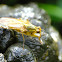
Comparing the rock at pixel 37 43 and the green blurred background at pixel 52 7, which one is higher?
the green blurred background at pixel 52 7

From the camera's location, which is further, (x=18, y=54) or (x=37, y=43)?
(x=37, y=43)

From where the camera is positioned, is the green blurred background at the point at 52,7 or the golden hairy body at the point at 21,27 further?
the green blurred background at the point at 52,7

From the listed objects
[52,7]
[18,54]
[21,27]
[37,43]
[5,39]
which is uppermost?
[52,7]

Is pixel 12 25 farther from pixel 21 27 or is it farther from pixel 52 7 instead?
pixel 52 7

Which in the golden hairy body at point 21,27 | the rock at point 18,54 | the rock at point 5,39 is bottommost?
the rock at point 18,54

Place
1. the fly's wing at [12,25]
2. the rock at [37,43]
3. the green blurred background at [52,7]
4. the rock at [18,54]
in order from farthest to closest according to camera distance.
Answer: the green blurred background at [52,7]
the rock at [37,43]
the fly's wing at [12,25]
the rock at [18,54]

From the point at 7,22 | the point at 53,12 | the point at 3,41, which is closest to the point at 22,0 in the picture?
the point at 53,12

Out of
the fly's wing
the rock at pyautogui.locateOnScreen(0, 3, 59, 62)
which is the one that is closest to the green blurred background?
the rock at pyautogui.locateOnScreen(0, 3, 59, 62)

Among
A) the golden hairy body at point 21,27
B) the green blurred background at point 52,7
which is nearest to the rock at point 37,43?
the golden hairy body at point 21,27

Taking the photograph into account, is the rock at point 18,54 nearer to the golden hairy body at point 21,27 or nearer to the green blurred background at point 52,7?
the golden hairy body at point 21,27

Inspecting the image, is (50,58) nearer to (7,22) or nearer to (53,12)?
(7,22)

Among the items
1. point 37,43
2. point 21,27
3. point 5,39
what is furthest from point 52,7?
point 5,39
